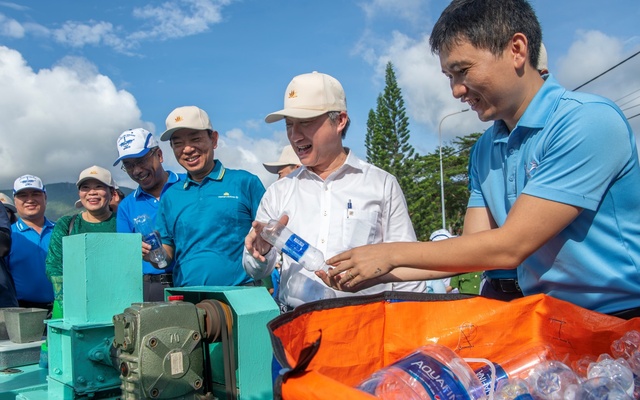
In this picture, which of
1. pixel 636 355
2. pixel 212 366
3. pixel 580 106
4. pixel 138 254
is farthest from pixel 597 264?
pixel 138 254

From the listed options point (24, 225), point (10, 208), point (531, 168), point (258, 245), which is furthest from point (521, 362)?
point (10, 208)

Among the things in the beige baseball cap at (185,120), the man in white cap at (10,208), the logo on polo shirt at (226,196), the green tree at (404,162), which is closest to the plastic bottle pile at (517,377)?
the logo on polo shirt at (226,196)

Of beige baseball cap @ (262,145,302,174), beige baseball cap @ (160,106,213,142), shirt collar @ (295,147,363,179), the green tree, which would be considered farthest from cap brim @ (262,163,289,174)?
the green tree

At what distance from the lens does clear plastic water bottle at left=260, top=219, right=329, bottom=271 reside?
6.41 ft

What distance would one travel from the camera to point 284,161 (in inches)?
223

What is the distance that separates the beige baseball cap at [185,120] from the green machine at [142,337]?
4.74 ft

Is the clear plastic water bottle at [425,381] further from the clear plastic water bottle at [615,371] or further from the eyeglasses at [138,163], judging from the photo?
the eyeglasses at [138,163]

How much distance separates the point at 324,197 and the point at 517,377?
48.3 inches

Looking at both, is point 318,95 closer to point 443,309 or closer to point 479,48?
point 479,48

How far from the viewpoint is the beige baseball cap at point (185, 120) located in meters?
3.35

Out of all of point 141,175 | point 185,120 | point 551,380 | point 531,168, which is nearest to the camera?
point 551,380

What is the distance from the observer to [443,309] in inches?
61.8

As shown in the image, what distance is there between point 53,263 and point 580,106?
4014 millimetres

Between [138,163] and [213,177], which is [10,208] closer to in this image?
[138,163]
